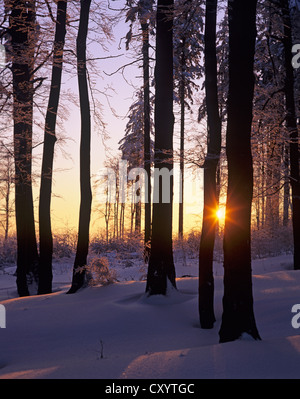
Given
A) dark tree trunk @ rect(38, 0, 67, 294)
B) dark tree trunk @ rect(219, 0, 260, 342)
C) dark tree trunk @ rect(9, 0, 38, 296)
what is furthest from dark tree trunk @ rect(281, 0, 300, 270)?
dark tree trunk @ rect(9, 0, 38, 296)

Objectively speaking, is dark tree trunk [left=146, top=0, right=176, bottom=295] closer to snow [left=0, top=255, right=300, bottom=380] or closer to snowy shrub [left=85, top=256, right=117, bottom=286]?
snow [left=0, top=255, right=300, bottom=380]

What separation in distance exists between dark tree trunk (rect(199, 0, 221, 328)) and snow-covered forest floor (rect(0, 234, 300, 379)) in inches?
18.4

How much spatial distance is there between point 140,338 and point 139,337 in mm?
58

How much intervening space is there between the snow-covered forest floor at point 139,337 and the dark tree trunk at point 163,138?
752 mm

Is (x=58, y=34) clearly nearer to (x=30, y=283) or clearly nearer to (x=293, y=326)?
(x=30, y=283)

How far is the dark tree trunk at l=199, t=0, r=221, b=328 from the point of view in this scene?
6.29m

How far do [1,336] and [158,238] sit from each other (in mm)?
3510

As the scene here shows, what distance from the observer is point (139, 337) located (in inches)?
225

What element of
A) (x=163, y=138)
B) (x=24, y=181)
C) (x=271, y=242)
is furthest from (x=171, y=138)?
(x=271, y=242)

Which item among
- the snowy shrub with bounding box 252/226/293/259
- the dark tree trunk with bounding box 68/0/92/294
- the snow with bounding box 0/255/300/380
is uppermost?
the dark tree trunk with bounding box 68/0/92/294

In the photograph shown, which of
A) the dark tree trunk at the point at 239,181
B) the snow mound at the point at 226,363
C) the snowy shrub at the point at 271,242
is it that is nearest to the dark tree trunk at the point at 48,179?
the dark tree trunk at the point at 239,181

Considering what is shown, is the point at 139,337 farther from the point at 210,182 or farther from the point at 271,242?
the point at 271,242

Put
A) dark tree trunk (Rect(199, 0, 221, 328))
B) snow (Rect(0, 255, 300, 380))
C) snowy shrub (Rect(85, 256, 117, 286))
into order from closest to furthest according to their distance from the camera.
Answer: snow (Rect(0, 255, 300, 380)) < dark tree trunk (Rect(199, 0, 221, 328)) < snowy shrub (Rect(85, 256, 117, 286))

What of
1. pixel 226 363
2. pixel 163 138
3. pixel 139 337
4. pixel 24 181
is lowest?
pixel 139 337
